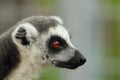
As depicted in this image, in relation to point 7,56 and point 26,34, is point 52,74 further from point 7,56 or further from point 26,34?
point 7,56

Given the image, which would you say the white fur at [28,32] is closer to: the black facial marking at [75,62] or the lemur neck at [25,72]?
the lemur neck at [25,72]

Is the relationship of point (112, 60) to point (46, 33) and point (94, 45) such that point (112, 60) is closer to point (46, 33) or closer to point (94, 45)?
point (94, 45)

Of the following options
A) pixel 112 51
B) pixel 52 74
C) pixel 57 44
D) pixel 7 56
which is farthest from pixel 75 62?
pixel 112 51

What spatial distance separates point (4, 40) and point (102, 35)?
7.72 ft

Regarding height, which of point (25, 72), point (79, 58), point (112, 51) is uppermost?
point (79, 58)

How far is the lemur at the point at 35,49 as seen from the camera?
7.57m

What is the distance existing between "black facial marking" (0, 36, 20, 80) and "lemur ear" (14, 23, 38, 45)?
0.07 meters

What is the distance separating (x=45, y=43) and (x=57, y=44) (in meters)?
0.10

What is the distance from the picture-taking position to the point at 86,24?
9.47 m

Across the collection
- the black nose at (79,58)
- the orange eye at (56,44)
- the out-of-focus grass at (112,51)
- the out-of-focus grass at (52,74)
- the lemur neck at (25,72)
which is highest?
the orange eye at (56,44)

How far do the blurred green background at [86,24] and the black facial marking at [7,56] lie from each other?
1.74m

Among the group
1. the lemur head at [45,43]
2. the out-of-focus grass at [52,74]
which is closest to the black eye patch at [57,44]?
the lemur head at [45,43]

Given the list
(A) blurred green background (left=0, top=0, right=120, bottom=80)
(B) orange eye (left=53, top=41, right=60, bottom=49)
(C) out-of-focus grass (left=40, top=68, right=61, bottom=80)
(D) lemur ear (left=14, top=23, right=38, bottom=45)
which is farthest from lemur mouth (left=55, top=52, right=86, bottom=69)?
(C) out-of-focus grass (left=40, top=68, right=61, bottom=80)

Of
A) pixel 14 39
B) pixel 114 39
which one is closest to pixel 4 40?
pixel 14 39
